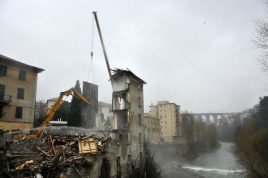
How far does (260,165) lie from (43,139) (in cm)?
2267

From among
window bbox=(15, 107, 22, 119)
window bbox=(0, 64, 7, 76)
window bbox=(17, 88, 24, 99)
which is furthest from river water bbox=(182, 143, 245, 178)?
window bbox=(0, 64, 7, 76)

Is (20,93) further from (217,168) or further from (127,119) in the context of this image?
(217,168)

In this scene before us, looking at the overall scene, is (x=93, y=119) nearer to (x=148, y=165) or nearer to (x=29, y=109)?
(x=29, y=109)

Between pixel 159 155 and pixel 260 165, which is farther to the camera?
pixel 159 155

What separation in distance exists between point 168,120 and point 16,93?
193 feet

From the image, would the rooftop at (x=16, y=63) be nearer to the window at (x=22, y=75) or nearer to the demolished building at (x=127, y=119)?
the window at (x=22, y=75)

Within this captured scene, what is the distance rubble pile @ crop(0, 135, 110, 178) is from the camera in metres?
16.9

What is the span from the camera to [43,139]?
70.0 feet

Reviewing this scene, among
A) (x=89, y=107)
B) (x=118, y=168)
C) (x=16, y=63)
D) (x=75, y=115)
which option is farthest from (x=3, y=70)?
(x=118, y=168)

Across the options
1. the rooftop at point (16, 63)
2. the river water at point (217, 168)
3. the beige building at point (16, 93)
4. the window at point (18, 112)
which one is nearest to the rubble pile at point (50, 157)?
the beige building at point (16, 93)

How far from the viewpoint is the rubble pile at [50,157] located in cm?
1691

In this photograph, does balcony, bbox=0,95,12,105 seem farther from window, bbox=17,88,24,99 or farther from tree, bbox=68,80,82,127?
tree, bbox=68,80,82,127

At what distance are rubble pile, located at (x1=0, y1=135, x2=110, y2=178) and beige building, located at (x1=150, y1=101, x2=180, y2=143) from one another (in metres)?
63.1

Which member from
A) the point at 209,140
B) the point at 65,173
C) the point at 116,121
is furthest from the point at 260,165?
the point at 209,140
